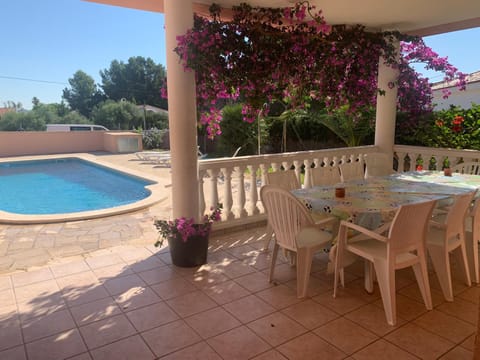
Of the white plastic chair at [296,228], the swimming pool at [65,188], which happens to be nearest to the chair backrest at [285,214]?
the white plastic chair at [296,228]

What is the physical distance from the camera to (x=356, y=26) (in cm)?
492

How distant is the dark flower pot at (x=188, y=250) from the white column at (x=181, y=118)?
0.31 meters

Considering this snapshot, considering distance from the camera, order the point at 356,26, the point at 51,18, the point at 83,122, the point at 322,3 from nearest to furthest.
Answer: the point at 322,3 → the point at 356,26 → the point at 83,122 → the point at 51,18

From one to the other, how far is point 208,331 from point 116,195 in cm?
739

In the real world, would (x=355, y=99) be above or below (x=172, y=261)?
above

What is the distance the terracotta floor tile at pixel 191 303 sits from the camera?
9.55 feet

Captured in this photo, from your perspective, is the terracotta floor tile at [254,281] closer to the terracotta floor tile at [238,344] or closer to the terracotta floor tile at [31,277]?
the terracotta floor tile at [238,344]

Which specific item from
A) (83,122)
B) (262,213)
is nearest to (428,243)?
(262,213)

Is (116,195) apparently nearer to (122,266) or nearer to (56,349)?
(122,266)

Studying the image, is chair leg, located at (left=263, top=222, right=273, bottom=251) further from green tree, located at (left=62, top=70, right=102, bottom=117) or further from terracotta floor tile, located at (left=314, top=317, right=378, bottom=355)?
green tree, located at (left=62, top=70, right=102, bottom=117)

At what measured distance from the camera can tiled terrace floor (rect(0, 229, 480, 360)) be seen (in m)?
2.41

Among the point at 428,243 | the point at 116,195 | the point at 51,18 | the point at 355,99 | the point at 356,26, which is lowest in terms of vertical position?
the point at 116,195

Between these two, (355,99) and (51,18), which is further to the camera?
(51,18)

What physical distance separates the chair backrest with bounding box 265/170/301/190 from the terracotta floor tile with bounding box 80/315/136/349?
6.79ft
